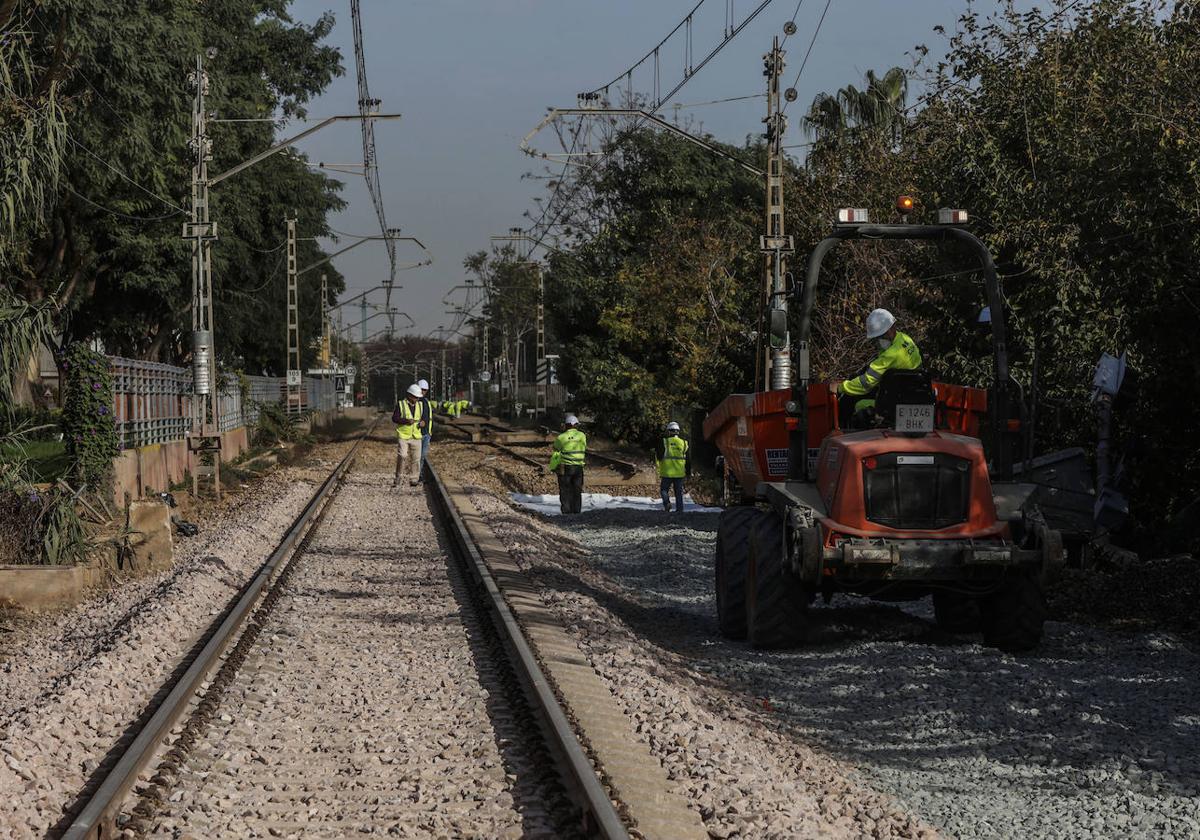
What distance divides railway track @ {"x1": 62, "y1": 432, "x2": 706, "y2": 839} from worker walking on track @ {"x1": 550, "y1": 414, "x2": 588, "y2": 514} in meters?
10.4

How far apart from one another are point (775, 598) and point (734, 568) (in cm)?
74

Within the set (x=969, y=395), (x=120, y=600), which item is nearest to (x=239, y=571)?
(x=120, y=600)

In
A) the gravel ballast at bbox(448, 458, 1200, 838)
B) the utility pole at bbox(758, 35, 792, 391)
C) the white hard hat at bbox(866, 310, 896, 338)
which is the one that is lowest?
the gravel ballast at bbox(448, 458, 1200, 838)

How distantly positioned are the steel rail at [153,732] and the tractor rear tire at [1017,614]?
18.2 ft

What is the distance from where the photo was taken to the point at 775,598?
10.5 metres

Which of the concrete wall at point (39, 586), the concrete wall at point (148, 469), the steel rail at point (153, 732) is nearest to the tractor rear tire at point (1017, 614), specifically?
the steel rail at point (153, 732)

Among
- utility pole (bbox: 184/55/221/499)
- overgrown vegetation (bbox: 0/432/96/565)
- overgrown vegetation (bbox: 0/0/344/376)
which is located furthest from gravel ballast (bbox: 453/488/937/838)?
utility pole (bbox: 184/55/221/499)

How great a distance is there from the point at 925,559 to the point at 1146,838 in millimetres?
3785

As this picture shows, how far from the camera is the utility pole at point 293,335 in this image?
52594 millimetres

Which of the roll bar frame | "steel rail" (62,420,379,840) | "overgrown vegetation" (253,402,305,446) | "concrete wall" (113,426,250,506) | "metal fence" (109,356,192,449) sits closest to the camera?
"steel rail" (62,420,379,840)

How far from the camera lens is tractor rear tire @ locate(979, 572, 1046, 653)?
33.5 feet

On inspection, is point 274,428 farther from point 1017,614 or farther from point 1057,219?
point 1017,614

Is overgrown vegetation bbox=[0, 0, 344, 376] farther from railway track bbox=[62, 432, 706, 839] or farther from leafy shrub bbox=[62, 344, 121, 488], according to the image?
railway track bbox=[62, 432, 706, 839]

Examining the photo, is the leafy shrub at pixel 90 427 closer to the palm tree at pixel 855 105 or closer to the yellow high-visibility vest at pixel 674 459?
the yellow high-visibility vest at pixel 674 459
